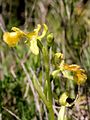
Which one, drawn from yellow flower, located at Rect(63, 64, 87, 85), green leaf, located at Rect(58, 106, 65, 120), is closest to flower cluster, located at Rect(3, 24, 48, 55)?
yellow flower, located at Rect(63, 64, 87, 85)

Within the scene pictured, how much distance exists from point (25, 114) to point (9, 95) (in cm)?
31

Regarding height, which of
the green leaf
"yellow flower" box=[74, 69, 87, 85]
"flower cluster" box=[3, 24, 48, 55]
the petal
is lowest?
the green leaf

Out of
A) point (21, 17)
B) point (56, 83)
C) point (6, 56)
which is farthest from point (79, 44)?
point (21, 17)

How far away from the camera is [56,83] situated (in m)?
2.27

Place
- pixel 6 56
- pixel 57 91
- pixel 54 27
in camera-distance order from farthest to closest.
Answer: pixel 54 27 < pixel 6 56 < pixel 57 91

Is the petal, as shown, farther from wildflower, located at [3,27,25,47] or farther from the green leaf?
the green leaf

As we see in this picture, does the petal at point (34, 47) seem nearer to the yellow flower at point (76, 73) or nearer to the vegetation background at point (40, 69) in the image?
the yellow flower at point (76, 73)

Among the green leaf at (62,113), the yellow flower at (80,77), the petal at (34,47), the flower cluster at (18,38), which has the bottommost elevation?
the green leaf at (62,113)

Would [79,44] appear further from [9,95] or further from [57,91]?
[9,95]

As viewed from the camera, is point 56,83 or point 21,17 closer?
point 56,83

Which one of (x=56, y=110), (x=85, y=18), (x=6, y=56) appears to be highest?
(x=85, y=18)

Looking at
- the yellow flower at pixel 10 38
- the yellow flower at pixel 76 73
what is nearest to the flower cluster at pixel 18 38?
the yellow flower at pixel 10 38

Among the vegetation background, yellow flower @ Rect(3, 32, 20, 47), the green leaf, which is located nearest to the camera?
yellow flower @ Rect(3, 32, 20, 47)

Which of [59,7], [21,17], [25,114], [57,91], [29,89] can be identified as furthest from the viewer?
[21,17]
